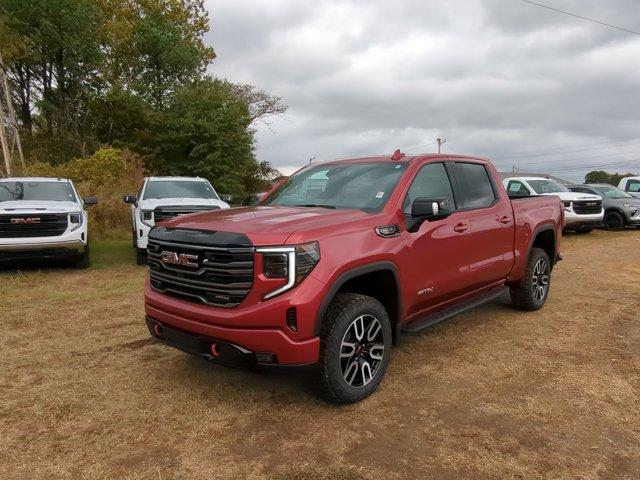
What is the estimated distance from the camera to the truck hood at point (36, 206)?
828 centimetres

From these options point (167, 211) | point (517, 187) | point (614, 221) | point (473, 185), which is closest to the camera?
point (473, 185)

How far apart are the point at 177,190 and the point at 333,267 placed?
821 cm

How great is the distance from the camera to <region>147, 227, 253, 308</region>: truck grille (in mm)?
3236

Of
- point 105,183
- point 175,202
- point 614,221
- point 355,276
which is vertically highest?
point 105,183

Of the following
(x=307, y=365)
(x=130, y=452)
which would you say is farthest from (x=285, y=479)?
(x=130, y=452)

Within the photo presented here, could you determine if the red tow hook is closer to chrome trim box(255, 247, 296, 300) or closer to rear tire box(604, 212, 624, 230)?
chrome trim box(255, 247, 296, 300)

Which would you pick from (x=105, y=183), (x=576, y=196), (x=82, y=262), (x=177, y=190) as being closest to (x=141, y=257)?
(x=82, y=262)

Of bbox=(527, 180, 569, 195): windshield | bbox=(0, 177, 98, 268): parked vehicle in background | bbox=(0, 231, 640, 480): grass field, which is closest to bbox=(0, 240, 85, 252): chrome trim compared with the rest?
bbox=(0, 177, 98, 268): parked vehicle in background

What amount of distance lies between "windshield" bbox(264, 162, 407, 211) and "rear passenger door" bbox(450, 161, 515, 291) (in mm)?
806

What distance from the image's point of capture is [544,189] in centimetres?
1529

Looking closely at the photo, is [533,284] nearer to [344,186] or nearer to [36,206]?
[344,186]

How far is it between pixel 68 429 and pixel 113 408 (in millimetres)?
346

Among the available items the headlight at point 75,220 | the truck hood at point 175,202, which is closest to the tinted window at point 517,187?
the truck hood at point 175,202

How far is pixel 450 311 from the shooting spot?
14.9 ft
